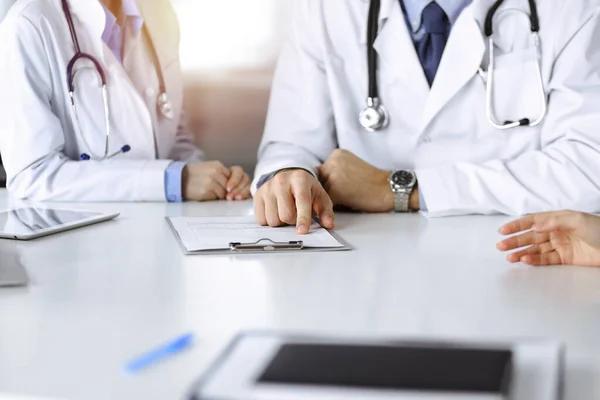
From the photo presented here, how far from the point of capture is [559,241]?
3.44 ft

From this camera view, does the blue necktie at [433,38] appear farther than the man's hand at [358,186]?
Yes

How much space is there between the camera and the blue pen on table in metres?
0.67

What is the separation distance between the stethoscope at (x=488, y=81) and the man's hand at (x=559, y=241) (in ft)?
1.93

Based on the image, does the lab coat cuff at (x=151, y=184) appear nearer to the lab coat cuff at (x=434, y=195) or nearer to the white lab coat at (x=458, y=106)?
the white lab coat at (x=458, y=106)

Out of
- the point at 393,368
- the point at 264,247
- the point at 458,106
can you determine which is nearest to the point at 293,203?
the point at 264,247

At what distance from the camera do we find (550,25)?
1.61m

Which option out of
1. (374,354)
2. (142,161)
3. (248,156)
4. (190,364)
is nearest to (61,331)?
(190,364)

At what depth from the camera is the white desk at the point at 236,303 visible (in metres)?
0.67

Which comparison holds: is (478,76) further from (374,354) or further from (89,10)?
(374,354)

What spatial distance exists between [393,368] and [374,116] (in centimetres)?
119

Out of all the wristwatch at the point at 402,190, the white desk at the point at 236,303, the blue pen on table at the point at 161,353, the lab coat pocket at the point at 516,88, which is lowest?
the wristwatch at the point at 402,190

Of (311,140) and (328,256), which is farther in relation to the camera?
(311,140)

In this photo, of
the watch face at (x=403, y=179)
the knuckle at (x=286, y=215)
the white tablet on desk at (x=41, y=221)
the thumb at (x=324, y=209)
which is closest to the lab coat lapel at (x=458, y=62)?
the watch face at (x=403, y=179)

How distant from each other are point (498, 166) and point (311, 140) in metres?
0.45
